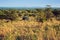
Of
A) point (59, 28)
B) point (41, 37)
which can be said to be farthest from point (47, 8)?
point (41, 37)

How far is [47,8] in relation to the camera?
1247 inches

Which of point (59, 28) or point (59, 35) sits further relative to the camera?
point (59, 28)

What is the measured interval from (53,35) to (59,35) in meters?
0.31

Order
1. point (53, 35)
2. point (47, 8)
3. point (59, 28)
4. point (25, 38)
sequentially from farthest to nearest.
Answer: point (47, 8) → point (59, 28) → point (53, 35) → point (25, 38)

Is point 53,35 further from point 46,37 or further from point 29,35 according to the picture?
point 29,35

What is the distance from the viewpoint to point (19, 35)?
1084 cm

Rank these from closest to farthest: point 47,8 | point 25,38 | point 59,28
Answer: point 25,38
point 59,28
point 47,8

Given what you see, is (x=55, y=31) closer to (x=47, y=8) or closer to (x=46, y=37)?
(x=46, y=37)

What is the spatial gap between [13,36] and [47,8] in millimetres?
21640

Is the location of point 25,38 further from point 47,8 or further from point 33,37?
point 47,8

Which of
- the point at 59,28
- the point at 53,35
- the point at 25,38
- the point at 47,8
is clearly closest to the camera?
the point at 25,38

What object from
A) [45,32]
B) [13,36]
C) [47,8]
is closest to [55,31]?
[45,32]

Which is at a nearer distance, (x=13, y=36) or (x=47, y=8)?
(x=13, y=36)

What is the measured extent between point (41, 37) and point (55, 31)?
4.24ft
